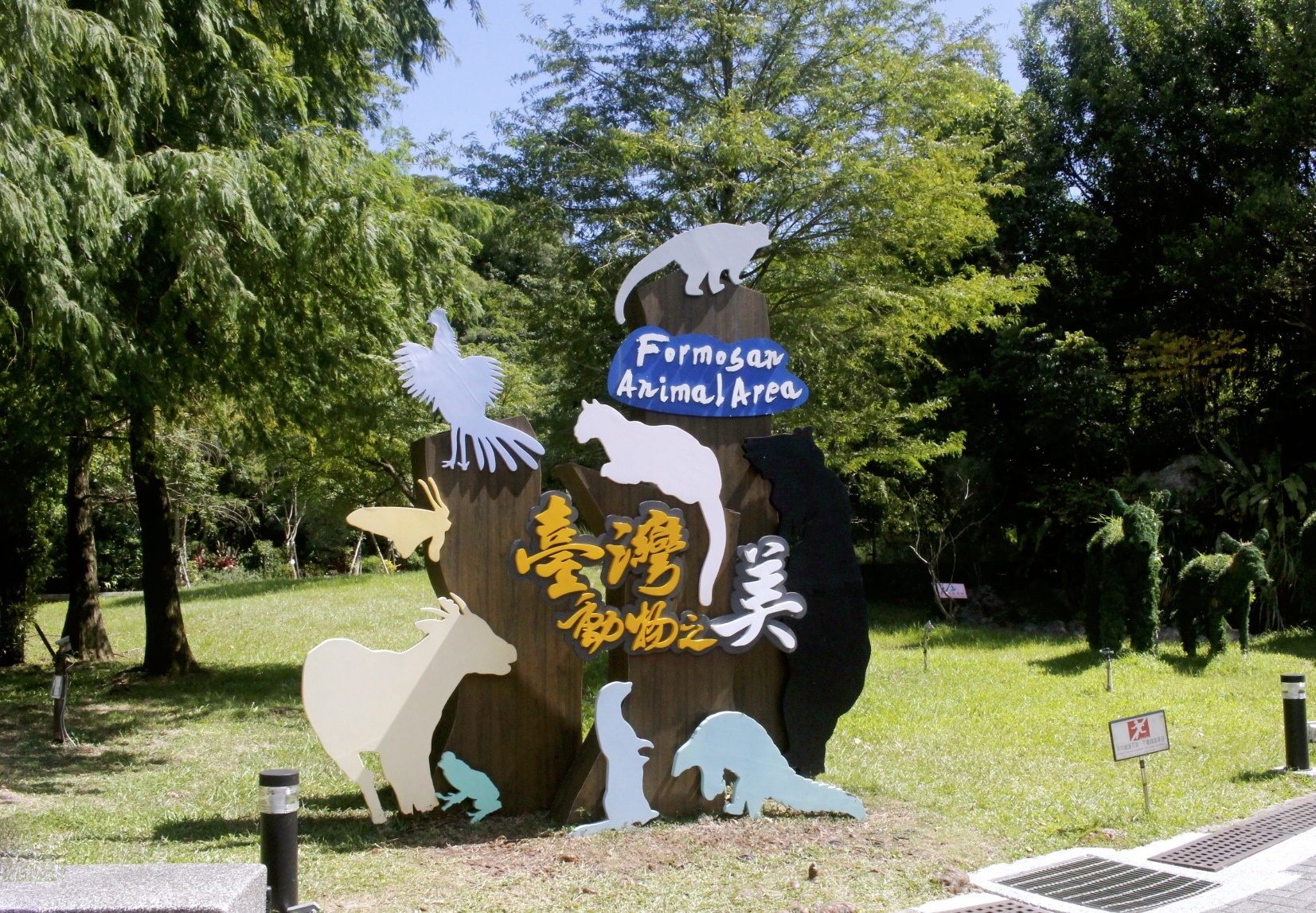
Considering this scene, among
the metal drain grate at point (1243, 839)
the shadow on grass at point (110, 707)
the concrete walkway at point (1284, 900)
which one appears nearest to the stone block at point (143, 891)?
the concrete walkway at point (1284, 900)

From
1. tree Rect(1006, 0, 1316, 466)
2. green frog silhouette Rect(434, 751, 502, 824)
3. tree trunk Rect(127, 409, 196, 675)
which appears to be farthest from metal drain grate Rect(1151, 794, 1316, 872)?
tree Rect(1006, 0, 1316, 466)

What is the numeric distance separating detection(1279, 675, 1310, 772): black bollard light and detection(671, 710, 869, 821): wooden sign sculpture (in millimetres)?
3741

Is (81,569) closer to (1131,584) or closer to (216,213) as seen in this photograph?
(216,213)

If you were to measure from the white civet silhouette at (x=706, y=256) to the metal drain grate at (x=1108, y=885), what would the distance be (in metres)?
4.24

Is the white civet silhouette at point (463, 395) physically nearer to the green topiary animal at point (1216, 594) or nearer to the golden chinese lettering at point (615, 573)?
the golden chinese lettering at point (615, 573)

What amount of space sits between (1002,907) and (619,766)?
2.41 m

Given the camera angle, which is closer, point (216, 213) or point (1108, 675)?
point (216, 213)

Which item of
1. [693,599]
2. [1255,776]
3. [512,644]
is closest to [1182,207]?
[1255,776]

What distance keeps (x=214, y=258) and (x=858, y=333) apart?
7496 millimetres

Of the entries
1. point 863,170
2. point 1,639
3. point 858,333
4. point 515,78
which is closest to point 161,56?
point 515,78

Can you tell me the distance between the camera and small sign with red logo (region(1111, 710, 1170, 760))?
6969 mm

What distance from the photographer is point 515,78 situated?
15.2 meters

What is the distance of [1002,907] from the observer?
5582 mm

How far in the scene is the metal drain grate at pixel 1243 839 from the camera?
21.1 feet
